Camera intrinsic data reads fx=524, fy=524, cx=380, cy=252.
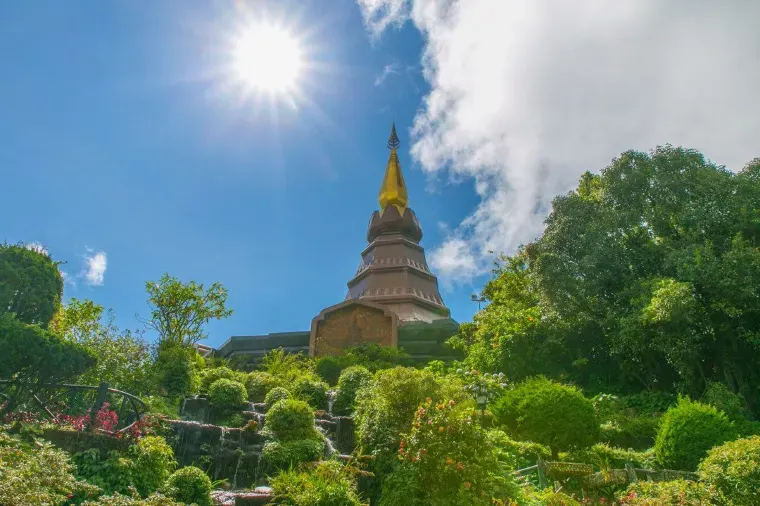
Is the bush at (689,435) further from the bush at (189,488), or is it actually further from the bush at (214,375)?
the bush at (214,375)

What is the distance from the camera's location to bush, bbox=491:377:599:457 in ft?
35.1

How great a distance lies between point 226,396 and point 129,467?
6.96m

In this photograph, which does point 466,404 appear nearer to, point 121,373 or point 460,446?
point 460,446

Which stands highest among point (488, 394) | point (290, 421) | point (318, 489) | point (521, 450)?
point (488, 394)

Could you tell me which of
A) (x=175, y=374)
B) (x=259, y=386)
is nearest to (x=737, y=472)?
(x=259, y=386)

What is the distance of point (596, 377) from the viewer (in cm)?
1823

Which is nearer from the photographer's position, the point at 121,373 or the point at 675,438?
the point at 675,438

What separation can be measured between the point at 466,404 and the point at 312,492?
3271 mm

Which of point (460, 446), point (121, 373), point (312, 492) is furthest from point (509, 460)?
point (121, 373)

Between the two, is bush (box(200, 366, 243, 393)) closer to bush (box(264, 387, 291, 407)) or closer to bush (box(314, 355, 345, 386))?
bush (box(264, 387, 291, 407))

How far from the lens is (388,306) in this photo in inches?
1182

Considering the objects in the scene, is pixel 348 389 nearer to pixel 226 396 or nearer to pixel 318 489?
pixel 226 396

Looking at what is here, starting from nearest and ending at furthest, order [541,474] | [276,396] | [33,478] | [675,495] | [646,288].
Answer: [33,478], [675,495], [541,474], [646,288], [276,396]

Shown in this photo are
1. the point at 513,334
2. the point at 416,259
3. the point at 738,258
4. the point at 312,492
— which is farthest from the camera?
the point at 416,259
